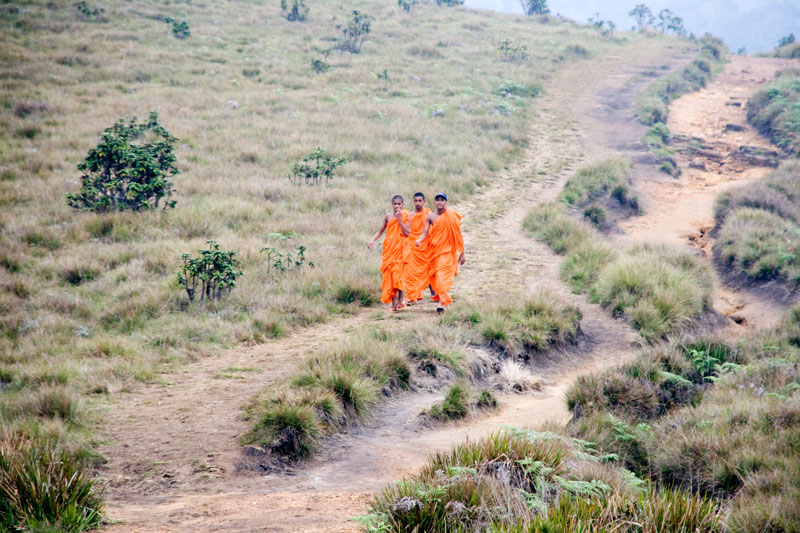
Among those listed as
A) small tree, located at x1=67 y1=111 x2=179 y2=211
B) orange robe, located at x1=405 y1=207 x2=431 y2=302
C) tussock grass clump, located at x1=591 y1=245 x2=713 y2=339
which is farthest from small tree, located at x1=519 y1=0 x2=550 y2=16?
orange robe, located at x1=405 y1=207 x2=431 y2=302

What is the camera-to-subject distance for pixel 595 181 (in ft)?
53.3

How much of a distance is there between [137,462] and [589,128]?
72.2 ft

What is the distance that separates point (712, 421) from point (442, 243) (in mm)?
5218

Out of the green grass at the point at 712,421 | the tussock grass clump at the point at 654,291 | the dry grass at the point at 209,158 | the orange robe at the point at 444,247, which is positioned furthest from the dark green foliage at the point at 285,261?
the green grass at the point at 712,421

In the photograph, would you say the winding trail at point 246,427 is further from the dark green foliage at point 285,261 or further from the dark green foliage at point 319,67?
the dark green foliage at point 319,67

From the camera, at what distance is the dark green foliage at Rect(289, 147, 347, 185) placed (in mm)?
14711

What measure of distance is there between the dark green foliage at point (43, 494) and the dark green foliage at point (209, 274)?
4585mm

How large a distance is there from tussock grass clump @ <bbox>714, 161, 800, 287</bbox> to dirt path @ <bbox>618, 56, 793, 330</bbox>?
0.49 metres

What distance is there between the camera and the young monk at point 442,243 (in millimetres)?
9227

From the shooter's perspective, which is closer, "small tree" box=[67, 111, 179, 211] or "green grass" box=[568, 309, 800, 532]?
"green grass" box=[568, 309, 800, 532]

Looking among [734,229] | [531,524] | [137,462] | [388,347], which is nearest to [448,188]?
[734,229]

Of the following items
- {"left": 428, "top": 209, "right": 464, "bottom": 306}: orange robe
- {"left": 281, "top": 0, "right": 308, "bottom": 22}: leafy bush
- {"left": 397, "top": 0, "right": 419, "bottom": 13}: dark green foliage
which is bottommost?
{"left": 428, "top": 209, "right": 464, "bottom": 306}: orange robe

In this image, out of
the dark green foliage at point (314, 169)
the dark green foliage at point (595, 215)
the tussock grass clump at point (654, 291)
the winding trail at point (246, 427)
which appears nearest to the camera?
the winding trail at point (246, 427)

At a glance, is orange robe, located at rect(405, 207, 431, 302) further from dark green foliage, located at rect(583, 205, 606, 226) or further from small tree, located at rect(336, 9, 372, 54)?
small tree, located at rect(336, 9, 372, 54)
